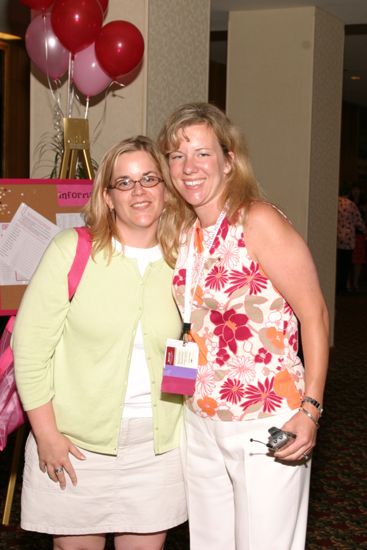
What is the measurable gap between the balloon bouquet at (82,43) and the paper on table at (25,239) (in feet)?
3.52

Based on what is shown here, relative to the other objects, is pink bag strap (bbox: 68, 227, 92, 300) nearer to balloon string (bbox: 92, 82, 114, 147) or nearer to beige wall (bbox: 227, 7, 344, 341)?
balloon string (bbox: 92, 82, 114, 147)

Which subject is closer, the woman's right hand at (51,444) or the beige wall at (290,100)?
the woman's right hand at (51,444)

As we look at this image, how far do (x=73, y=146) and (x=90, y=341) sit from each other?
200cm

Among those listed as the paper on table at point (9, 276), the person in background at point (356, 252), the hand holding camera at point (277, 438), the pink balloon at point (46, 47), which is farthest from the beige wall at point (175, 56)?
the person in background at point (356, 252)

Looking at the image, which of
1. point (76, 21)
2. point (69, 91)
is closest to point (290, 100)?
Answer: point (69, 91)

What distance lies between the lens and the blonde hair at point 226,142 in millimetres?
2387

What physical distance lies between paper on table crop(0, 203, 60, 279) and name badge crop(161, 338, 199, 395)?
154 cm

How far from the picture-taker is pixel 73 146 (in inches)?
168

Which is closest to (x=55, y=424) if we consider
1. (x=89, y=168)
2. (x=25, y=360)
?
(x=25, y=360)

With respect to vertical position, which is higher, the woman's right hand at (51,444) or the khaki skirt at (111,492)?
the woman's right hand at (51,444)

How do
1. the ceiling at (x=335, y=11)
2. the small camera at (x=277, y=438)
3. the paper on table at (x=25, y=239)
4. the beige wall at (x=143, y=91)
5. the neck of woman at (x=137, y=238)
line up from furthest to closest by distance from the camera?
the ceiling at (x=335, y=11)
the beige wall at (x=143, y=91)
the paper on table at (x=25, y=239)
the neck of woman at (x=137, y=238)
the small camera at (x=277, y=438)

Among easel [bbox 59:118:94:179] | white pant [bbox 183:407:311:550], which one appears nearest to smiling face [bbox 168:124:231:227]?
white pant [bbox 183:407:311:550]

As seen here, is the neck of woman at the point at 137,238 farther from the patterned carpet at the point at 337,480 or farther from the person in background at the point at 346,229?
the person in background at the point at 346,229

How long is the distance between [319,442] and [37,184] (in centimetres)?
263
